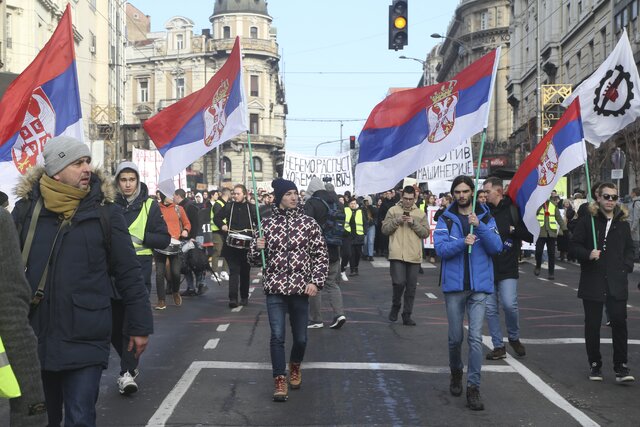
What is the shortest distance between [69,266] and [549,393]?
4.83 meters

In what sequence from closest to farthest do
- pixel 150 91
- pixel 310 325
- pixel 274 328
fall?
pixel 274 328, pixel 310 325, pixel 150 91

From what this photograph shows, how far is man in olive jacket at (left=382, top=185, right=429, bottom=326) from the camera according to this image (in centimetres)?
1301

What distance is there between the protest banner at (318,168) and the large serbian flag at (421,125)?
18.8 meters

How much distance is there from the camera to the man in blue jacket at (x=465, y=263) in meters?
7.96

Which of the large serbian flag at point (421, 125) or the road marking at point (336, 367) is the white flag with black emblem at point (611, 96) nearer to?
the large serbian flag at point (421, 125)

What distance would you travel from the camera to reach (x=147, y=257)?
9656 mm

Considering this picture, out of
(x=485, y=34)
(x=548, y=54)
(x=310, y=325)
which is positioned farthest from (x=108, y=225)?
(x=485, y=34)

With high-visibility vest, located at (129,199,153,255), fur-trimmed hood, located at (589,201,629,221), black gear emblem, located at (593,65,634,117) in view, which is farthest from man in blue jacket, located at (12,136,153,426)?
black gear emblem, located at (593,65,634,117)

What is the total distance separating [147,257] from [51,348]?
5.00 meters

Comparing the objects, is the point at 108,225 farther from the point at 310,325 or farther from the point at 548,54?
the point at 548,54

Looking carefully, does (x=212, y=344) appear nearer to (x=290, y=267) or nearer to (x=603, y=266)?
(x=290, y=267)

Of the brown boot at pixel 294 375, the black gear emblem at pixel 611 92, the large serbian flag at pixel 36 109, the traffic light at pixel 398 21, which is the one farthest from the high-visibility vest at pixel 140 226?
the traffic light at pixel 398 21

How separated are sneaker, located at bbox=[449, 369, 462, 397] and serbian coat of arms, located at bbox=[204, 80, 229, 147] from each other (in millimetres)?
3461

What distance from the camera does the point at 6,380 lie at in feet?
10.8
